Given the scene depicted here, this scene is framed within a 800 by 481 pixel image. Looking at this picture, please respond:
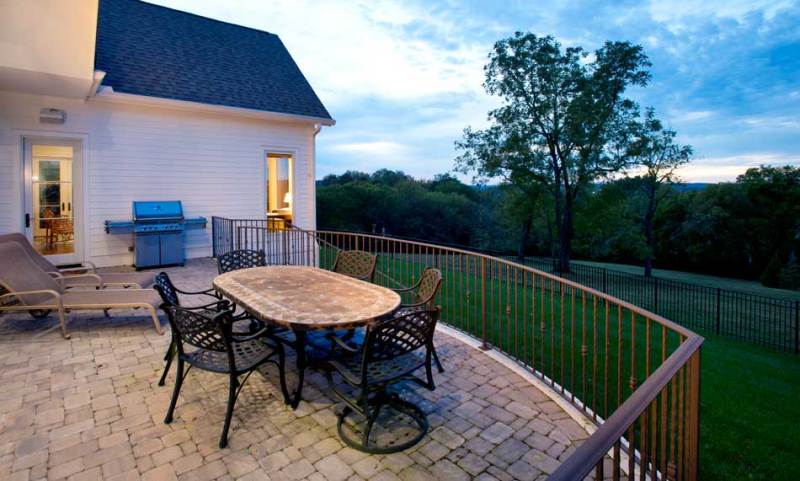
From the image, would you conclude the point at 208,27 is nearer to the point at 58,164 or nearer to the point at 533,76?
the point at 58,164

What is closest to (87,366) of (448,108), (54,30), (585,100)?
(54,30)

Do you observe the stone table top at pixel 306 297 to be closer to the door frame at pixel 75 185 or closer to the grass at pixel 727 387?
the grass at pixel 727 387

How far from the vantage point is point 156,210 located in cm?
796

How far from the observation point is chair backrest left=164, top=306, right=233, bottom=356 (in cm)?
249

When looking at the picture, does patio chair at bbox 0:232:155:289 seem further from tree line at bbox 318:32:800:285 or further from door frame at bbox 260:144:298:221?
tree line at bbox 318:32:800:285

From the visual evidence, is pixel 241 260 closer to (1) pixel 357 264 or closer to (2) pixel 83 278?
(1) pixel 357 264

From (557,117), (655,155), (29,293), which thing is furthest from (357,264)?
(655,155)

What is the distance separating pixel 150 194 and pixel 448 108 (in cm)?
1642

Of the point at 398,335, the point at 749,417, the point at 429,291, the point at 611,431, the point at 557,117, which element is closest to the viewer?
the point at 611,431

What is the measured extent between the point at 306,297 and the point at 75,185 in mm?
7019

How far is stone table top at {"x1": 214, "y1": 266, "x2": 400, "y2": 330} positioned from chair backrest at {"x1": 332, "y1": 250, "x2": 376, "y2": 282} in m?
0.43

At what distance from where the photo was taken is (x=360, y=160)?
2991cm

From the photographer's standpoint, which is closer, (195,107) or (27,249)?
(27,249)

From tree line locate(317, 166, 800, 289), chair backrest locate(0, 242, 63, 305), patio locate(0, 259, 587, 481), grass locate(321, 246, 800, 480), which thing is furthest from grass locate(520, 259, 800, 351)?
chair backrest locate(0, 242, 63, 305)
